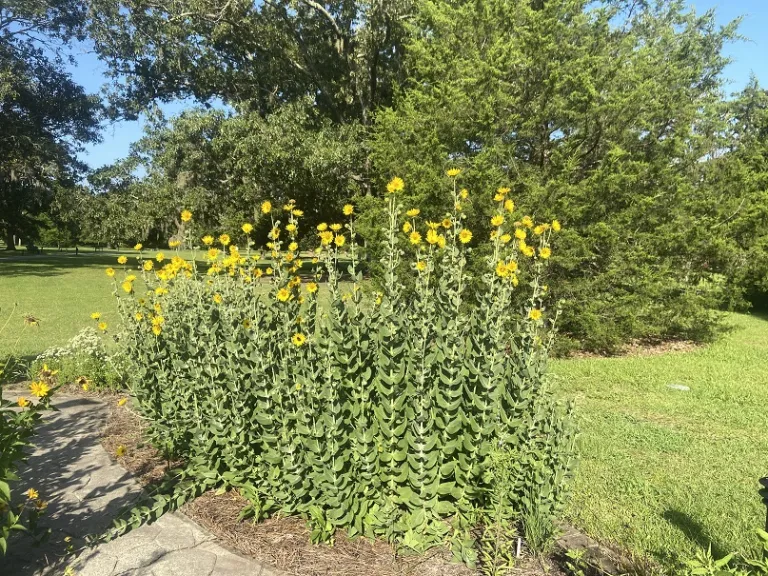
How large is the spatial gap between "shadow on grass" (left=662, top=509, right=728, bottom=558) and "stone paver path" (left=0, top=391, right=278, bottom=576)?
2.12m

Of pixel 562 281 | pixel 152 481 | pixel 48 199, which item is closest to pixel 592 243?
pixel 562 281

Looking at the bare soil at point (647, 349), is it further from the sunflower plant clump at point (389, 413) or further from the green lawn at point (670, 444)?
the sunflower plant clump at point (389, 413)

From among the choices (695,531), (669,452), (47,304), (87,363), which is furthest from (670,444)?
(47,304)

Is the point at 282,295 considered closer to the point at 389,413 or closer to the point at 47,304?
the point at 389,413

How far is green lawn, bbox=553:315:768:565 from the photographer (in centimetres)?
274

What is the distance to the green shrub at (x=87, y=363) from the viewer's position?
499cm

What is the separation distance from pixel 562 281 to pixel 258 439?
530cm

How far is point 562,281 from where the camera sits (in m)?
6.88

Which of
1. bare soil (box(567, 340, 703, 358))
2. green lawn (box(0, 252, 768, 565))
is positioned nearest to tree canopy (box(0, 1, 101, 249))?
green lawn (box(0, 252, 768, 565))

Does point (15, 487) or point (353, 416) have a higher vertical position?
point (353, 416)

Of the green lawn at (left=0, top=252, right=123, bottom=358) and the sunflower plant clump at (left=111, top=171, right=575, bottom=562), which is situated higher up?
the sunflower plant clump at (left=111, top=171, right=575, bottom=562)

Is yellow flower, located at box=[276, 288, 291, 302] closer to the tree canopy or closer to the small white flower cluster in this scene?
the small white flower cluster

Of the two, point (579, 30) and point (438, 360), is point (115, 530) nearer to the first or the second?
point (438, 360)

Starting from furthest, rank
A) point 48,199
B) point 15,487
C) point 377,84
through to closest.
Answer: point 48,199
point 377,84
point 15,487
